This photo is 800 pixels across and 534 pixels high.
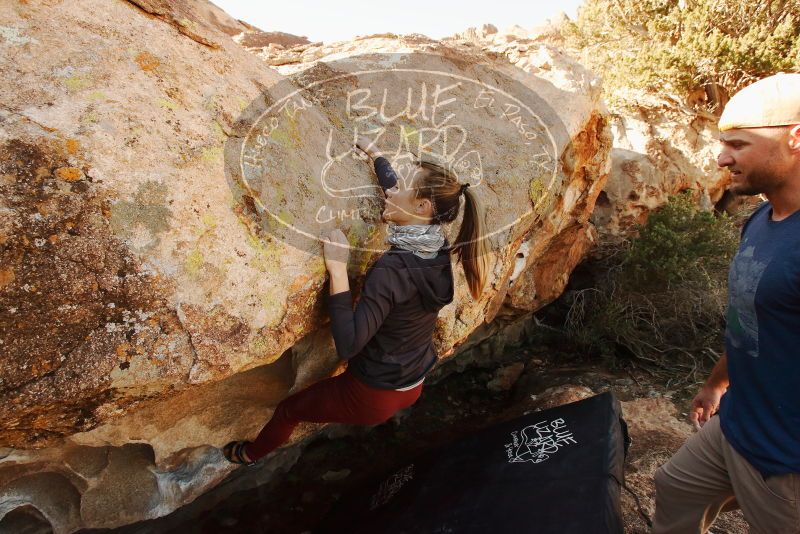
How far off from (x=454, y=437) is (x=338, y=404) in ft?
6.91

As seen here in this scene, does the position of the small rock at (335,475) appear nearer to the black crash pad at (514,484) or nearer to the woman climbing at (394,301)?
the black crash pad at (514,484)

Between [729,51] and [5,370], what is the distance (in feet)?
23.2

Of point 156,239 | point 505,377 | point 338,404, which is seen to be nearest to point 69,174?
point 156,239

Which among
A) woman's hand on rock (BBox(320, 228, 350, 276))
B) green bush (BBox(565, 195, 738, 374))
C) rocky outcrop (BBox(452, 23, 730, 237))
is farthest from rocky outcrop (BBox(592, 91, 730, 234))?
woman's hand on rock (BBox(320, 228, 350, 276))

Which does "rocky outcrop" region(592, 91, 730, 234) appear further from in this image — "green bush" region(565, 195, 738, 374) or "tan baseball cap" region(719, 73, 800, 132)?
"tan baseball cap" region(719, 73, 800, 132)

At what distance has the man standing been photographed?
1424 millimetres

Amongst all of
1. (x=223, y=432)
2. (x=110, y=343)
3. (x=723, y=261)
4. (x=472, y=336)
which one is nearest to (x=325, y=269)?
(x=110, y=343)

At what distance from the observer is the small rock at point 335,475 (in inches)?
129

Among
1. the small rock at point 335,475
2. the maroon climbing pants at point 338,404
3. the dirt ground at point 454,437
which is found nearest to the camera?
the maroon climbing pants at point 338,404

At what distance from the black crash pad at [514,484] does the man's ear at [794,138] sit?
150 cm

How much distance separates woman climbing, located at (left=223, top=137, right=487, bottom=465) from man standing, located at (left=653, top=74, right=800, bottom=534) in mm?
959

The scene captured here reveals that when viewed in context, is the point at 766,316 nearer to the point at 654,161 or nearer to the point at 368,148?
the point at 368,148

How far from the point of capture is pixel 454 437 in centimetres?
374

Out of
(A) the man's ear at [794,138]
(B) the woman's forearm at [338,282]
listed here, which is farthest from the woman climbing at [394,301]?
(A) the man's ear at [794,138]
